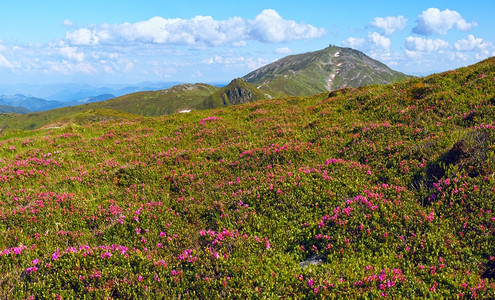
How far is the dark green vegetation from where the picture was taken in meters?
6.09

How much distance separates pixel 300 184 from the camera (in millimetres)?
9773

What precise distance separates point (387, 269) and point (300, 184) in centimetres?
414

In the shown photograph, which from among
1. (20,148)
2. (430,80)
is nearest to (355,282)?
(430,80)

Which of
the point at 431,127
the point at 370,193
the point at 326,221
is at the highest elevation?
the point at 431,127

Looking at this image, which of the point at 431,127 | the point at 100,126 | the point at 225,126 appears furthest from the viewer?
the point at 100,126

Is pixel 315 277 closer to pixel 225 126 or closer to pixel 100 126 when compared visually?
pixel 225 126

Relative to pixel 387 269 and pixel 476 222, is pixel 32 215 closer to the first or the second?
pixel 387 269

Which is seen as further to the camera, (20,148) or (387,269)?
(20,148)

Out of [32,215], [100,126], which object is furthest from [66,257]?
[100,126]

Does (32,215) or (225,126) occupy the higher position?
(225,126)

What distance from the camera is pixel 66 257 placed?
6844 mm

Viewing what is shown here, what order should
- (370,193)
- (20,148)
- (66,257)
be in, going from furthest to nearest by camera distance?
(20,148) < (370,193) < (66,257)

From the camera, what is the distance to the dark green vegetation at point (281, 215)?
6094mm

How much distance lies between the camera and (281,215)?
873 centimetres
